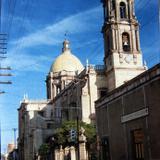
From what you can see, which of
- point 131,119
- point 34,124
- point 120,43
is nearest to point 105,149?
point 131,119

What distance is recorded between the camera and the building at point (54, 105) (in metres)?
79.7

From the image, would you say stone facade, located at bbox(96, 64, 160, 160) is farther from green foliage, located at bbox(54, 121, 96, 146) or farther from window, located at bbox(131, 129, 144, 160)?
green foliage, located at bbox(54, 121, 96, 146)

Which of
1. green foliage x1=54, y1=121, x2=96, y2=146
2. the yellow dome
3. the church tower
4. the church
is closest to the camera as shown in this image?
the church

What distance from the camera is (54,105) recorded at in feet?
321

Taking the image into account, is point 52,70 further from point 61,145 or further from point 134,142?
point 134,142

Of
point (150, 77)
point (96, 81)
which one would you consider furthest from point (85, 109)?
point (150, 77)

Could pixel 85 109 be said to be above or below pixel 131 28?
below

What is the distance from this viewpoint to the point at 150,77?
109 ft

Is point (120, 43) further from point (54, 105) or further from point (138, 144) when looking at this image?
point (54, 105)

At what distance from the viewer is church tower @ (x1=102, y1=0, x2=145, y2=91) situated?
66.6 meters

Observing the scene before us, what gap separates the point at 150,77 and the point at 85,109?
123ft

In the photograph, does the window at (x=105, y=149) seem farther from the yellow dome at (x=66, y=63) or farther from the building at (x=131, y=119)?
the yellow dome at (x=66, y=63)

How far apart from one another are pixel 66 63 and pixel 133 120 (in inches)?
2444

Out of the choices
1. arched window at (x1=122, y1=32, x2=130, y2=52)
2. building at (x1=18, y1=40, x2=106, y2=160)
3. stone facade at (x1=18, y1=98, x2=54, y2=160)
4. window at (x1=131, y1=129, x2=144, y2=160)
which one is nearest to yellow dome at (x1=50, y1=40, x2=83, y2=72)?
building at (x1=18, y1=40, x2=106, y2=160)
